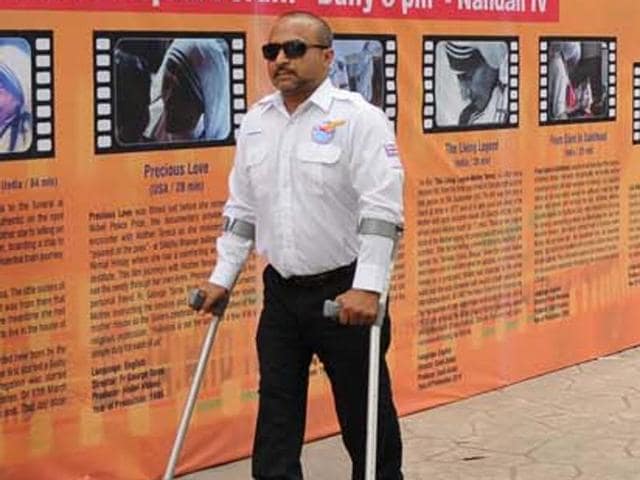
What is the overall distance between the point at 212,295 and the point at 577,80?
3894mm

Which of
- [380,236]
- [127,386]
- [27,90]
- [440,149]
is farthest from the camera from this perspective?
[440,149]

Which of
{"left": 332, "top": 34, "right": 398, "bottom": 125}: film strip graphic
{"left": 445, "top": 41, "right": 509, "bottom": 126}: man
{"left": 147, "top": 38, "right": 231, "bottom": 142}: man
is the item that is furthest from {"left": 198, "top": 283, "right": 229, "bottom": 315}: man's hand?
{"left": 445, "top": 41, "right": 509, "bottom": 126}: man

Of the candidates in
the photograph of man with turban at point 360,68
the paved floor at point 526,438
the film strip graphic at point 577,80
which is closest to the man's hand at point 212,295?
the paved floor at point 526,438

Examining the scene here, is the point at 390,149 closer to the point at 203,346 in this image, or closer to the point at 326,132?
the point at 326,132

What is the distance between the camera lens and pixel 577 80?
810cm

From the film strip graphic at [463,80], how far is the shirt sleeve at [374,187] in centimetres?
247

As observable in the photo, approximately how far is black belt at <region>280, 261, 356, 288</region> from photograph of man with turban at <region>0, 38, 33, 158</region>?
1.24m

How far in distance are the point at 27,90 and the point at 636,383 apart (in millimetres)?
4055

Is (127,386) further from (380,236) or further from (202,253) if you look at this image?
(380,236)

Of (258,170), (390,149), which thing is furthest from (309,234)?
(390,149)

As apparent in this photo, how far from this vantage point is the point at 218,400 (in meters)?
6.19

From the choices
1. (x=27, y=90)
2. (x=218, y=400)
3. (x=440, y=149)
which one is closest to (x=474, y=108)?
(x=440, y=149)

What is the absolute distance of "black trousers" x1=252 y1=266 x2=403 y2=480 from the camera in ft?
15.7

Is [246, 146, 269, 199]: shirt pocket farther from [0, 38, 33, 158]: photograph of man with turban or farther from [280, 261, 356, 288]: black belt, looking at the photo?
[0, 38, 33, 158]: photograph of man with turban
